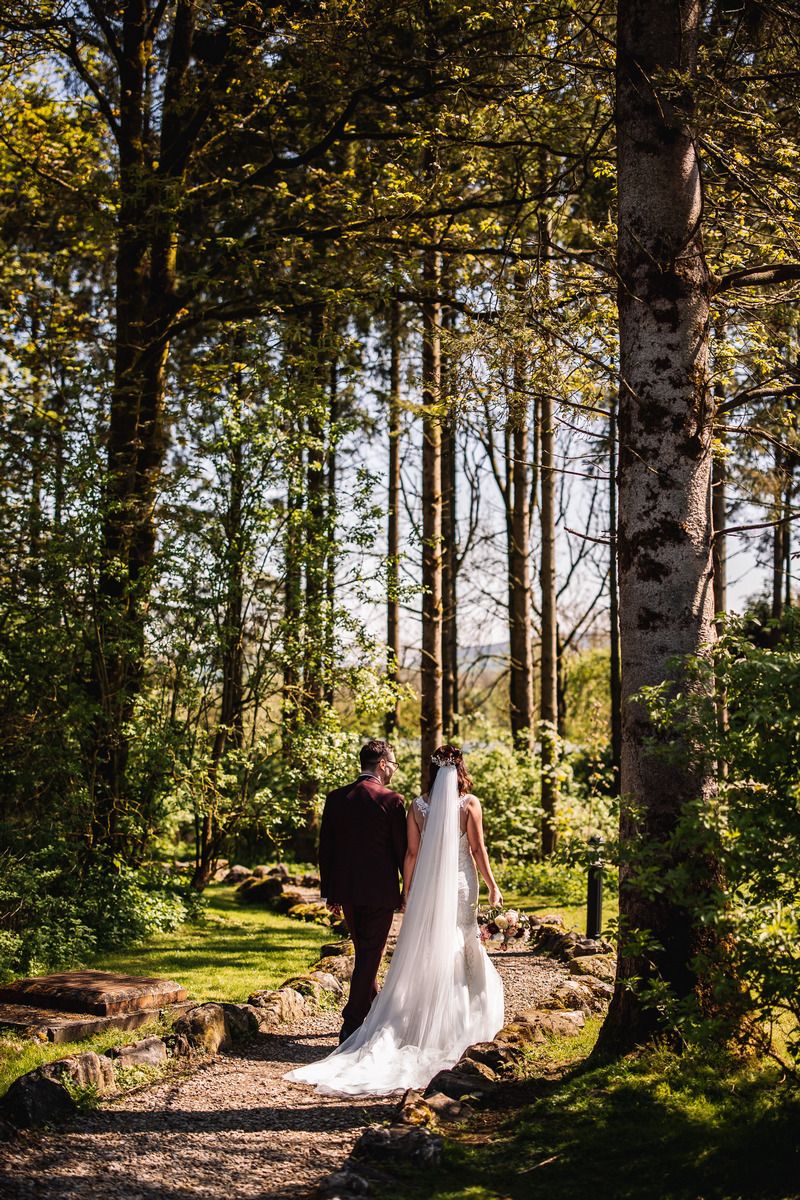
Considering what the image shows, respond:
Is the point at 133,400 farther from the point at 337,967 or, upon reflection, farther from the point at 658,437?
the point at 658,437

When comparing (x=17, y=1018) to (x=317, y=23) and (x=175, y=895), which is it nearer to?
(x=175, y=895)

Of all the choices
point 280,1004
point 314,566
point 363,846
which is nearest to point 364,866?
point 363,846

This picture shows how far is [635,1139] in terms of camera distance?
15.4ft

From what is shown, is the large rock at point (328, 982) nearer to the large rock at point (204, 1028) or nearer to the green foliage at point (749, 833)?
the large rock at point (204, 1028)

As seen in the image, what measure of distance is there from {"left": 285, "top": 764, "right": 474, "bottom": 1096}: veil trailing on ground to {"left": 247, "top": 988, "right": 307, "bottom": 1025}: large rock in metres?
1.11

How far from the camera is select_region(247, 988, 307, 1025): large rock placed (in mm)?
7425

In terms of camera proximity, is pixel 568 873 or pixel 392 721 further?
pixel 392 721

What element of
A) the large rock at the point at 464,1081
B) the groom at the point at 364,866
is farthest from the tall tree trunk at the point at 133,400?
the large rock at the point at 464,1081

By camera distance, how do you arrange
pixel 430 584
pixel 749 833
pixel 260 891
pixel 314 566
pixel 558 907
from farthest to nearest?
pixel 260 891, pixel 430 584, pixel 558 907, pixel 314 566, pixel 749 833

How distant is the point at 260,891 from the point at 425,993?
24.8 ft

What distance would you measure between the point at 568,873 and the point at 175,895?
584 cm

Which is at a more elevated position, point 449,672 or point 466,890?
point 449,672

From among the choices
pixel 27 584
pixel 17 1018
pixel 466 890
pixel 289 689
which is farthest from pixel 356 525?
pixel 17 1018

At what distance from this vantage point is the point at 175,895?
11.3 meters
